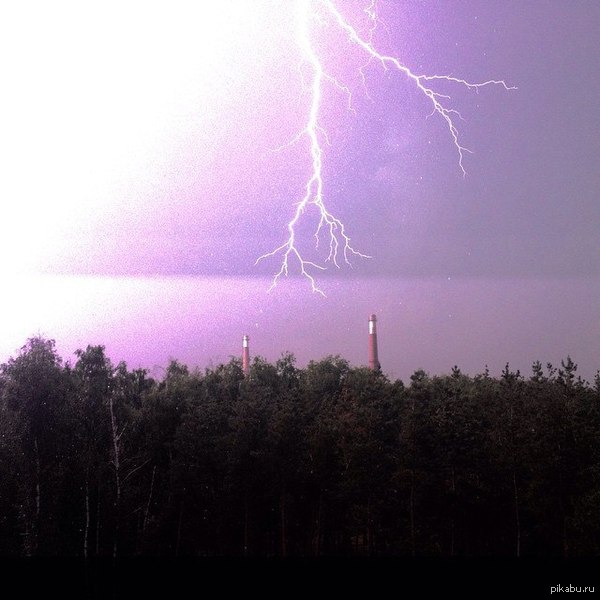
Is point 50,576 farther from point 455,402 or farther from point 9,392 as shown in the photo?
point 455,402

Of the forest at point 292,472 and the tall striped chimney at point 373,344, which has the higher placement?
the tall striped chimney at point 373,344

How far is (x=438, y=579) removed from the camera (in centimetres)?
2539

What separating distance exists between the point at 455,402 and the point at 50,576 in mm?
15285

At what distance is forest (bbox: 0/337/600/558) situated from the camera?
28328 millimetres

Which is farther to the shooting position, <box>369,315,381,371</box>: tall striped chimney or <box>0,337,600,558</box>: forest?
<box>369,315,381,371</box>: tall striped chimney

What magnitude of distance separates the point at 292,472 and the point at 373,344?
27.2 metres

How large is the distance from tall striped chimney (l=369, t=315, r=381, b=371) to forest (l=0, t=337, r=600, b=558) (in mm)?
21045

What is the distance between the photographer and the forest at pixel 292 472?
92.9 ft

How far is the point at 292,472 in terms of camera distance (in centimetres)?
3083

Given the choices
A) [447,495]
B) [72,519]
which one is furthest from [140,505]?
[447,495]

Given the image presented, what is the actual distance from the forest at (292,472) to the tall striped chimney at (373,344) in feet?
69.0

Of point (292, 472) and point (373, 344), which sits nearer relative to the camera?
point (292, 472)

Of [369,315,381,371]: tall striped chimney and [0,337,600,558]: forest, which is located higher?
[369,315,381,371]: tall striped chimney

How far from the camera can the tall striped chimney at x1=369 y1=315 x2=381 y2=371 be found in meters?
55.3
